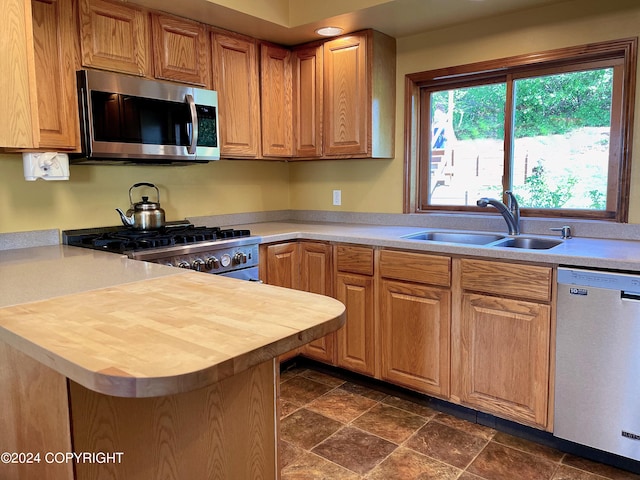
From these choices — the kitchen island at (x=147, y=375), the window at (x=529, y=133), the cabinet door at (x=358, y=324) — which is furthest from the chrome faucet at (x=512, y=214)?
the kitchen island at (x=147, y=375)

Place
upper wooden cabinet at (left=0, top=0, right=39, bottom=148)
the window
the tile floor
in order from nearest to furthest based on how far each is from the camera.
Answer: upper wooden cabinet at (left=0, top=0, right=39, bottom=148) → the tile floor → the window

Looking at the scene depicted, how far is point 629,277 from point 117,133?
7.73ft

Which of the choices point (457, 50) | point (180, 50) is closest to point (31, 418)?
point (180, 50)

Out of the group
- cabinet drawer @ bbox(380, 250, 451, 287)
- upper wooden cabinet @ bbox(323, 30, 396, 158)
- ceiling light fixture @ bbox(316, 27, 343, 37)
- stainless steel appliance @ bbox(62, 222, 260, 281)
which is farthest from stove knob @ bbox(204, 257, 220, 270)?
ceiling light fixture @ bbox(316, 27, 343, 37)

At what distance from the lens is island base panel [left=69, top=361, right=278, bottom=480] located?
1.05m

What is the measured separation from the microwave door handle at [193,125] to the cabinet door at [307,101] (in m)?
0.87

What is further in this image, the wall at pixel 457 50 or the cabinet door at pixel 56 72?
the wall at pixel 457 50

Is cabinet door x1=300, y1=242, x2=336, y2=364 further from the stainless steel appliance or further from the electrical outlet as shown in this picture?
the electrical outlet

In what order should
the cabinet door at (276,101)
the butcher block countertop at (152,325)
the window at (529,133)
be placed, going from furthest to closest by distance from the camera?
1. the cabinet door at (276,101)
2. the window at (529,133)
3. the butcher block countertop at (152,325)

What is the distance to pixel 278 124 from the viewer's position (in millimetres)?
3305

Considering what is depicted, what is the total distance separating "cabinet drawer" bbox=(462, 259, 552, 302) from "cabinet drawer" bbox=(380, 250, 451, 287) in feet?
0.34

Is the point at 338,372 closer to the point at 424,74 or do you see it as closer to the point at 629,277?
the point at 629,277

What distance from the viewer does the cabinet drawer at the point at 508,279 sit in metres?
2.11

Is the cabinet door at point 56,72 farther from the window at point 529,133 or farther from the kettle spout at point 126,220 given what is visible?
the window at point 529,133
